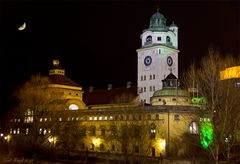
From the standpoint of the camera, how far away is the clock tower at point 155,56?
76.9 meters

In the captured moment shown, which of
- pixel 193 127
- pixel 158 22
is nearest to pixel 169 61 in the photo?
pixel 158 22

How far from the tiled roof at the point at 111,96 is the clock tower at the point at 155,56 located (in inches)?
85.0

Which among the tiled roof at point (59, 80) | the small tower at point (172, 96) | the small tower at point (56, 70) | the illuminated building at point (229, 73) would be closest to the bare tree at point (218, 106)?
the illuminated building at point (229, 73)

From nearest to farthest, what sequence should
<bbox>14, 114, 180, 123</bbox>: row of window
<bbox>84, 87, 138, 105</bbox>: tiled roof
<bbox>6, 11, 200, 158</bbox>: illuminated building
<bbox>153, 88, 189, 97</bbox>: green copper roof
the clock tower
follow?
<bbox>6, 11, 200, 158</bbox>: illuminated building
<bbox>14, 114, 180, 123</bbox>: row of window
<bbox>153, 88, 189, 97</bbox>: green copper roof
<bbox>84, 87, 138, 105</bbox>: tiled roof
the clock tower

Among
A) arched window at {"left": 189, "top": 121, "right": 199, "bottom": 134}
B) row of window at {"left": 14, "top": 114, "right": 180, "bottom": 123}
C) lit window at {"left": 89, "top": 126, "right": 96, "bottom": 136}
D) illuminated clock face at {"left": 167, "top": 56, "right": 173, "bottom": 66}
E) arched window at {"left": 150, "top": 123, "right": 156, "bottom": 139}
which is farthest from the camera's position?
illuminated clock face at {"left": 167, "top": 56, "right": 173, "bottom": 66}

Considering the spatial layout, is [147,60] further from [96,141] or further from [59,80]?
[96,141]

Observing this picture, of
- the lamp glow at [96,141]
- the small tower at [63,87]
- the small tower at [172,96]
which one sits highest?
the small tower at [63,87]

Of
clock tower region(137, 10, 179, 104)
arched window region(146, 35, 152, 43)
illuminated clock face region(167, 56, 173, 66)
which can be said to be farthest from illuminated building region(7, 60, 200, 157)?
arched window region(146, 35, 152, 43)

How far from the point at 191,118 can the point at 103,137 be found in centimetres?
1454

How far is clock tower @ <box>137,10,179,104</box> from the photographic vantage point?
76.9 metres

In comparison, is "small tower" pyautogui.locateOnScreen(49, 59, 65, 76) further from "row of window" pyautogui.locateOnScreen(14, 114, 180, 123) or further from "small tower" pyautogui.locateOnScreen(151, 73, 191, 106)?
"small tower" pyautogui.locateOnScreen(151, 73, 191, 106)

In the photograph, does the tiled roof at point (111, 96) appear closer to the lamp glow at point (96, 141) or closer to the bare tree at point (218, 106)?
the lamp glow at point (96, 141)

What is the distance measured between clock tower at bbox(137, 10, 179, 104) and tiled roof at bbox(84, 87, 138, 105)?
2160mm

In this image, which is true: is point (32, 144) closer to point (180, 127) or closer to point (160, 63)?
point (180, 127)
